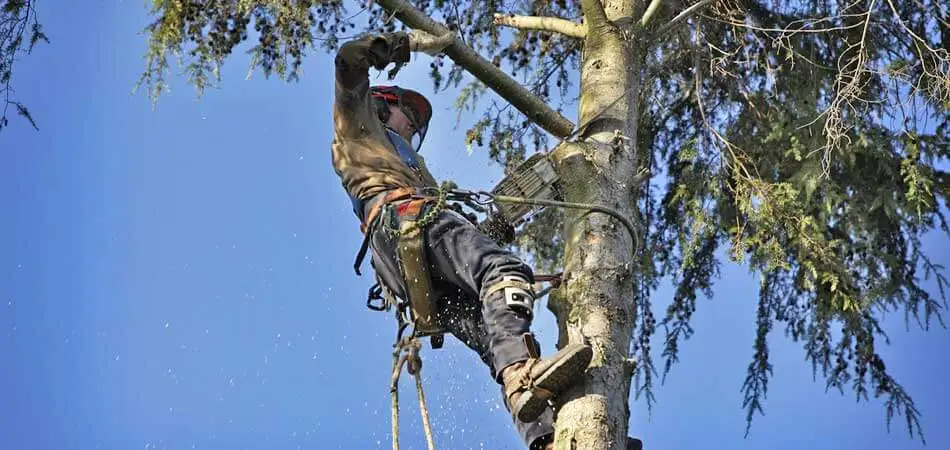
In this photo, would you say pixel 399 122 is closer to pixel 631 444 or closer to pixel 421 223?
pixel 421 223

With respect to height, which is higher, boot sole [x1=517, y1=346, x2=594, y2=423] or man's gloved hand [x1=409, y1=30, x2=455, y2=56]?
man's gloved hand [x1=409, y1=30, x2=455, y2=56]

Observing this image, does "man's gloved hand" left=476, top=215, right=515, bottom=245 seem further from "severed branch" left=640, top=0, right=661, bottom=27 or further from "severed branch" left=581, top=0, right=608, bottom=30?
"severed branch" left=640, top=0, right=661, bottom=27

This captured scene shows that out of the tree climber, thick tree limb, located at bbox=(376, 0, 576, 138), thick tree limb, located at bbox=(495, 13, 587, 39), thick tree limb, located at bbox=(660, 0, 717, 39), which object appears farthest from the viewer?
thick tree limb, located at bbox=(495, 13, 587, 39)

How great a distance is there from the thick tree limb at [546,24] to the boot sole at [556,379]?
1.78m

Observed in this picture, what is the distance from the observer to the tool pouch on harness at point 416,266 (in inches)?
151

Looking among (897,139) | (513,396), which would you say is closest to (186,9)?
(513,396)

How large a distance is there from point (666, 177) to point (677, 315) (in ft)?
2.53

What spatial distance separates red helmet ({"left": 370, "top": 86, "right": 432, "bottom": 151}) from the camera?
4.64 m

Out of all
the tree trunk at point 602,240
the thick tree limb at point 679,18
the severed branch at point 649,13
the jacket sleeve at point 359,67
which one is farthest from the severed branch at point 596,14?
the jacket sleeve at point 359,67

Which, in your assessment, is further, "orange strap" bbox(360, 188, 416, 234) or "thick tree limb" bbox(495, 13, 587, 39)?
"thick tree limb" bbox(495, 13, 587, 39)

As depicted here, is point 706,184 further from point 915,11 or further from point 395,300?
point 395,300

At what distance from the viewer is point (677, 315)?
659 cm

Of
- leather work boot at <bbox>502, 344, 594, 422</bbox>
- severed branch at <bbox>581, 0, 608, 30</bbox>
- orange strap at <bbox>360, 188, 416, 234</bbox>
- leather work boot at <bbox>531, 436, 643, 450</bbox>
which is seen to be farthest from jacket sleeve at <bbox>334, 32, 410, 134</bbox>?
leather work boot at <bbox>531, 436, 643, 450</bbox>

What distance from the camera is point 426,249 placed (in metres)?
3.85
